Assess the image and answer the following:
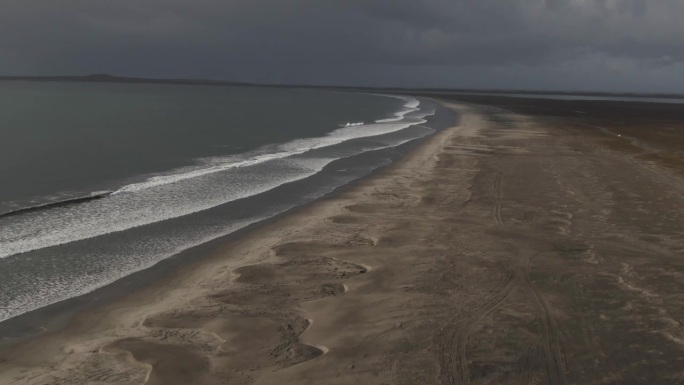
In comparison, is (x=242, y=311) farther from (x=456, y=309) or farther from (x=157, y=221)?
(x=157, y=221)

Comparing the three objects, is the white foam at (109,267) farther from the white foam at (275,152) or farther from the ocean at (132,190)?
the white foam at (275,152)

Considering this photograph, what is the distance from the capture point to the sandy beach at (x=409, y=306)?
820 cm

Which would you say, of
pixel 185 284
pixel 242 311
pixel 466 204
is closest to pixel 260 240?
pixel 185 284

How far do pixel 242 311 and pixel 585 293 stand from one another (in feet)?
21.1

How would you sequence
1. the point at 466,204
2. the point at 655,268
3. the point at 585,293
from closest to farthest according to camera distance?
the point at 585,293, the point at 655,268, the point at 466,204

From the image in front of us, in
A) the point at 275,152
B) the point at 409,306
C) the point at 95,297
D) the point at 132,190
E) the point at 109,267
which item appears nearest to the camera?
the point at 409,306

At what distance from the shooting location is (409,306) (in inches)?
415

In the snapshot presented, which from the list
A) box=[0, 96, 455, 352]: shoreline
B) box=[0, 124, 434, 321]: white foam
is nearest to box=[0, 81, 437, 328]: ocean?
box=[0, 124, 434, 321]: white foam

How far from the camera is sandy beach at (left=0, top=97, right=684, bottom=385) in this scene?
820 centimetres

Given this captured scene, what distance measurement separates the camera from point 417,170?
27.7m

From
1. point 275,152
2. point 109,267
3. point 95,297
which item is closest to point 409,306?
point 95,297

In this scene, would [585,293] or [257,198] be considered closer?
[585,293]

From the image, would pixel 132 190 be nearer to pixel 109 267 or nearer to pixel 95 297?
pixel 109 267

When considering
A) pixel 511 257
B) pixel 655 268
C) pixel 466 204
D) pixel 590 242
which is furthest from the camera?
pixel 466 204
